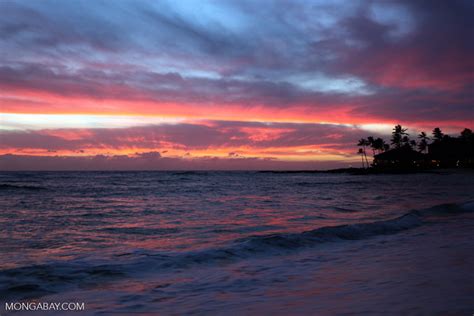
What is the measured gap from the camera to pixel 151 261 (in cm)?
739

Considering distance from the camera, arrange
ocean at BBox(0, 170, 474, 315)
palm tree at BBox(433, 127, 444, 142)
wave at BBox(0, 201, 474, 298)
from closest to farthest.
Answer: ocean at BBox(0, 170, 474, 315) → wave at BBox(0, 201, 474, 298) → palm tree at BBox(433, 127, 444, 142)

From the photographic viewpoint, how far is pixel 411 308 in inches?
166

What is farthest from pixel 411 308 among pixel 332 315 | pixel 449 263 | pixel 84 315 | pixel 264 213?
pixel 264 213

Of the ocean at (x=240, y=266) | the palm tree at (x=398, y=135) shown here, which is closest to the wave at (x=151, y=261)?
the ocean at (x=240, y=266)

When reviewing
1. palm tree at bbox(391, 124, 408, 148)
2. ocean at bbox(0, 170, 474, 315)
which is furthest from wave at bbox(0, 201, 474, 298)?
palm tree at bbox(391, 124, 408, 148)

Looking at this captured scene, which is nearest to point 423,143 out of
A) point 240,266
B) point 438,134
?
point 438,134

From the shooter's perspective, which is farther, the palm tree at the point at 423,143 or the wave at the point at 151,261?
the palm tree at the point at 423,143

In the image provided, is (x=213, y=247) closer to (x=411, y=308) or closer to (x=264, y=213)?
(x=411, y=308)

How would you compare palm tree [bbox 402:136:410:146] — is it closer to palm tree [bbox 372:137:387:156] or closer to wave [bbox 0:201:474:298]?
palm tree [bbox 372:137:387:156]

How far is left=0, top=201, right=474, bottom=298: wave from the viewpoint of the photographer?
5.95 metres

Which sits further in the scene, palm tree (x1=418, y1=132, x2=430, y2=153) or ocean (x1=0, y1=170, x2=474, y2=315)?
palm tree (x1=418, y1=132, x2=430, y2=153)

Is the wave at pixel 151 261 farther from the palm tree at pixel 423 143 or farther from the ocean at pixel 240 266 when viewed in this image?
the palm tree at pixel 423 143

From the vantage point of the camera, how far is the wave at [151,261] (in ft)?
19.5

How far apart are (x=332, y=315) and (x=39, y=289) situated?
445 centimetres
